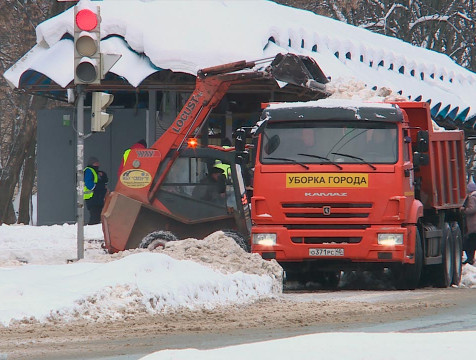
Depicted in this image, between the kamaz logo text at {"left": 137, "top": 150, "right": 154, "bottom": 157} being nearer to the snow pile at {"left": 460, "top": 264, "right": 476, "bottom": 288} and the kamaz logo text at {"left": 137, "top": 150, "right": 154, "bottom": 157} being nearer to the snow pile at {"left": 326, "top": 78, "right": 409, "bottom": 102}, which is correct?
the snow pile at {"left": 326, "top": 78, "right": 409, "bottom": 102}

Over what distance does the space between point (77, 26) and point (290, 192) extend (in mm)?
3474

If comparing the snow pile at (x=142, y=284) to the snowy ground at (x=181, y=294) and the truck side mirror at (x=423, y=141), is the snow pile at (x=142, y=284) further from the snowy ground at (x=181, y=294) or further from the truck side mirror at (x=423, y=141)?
the truck side mirror at (x=423, y=141)

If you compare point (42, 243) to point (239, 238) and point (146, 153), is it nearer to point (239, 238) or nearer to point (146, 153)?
point (146, 153)

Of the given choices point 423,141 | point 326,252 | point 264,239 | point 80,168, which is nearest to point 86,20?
point 80,168

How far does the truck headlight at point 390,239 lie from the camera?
15.8 meters

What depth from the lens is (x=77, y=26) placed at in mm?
16078

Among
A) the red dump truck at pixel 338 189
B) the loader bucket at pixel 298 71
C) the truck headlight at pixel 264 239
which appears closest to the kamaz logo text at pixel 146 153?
the loader bucket at pixel 298 71

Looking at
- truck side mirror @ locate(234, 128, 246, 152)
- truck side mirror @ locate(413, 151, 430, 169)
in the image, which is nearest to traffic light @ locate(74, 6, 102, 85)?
truck side mirror @ locate(234, 128, 246, 152)

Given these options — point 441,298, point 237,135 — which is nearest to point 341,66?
point 237,135

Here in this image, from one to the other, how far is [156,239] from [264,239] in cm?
294

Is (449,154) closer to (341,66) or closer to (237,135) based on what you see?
(237,135)

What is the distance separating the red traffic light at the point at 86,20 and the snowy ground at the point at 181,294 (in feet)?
9.78

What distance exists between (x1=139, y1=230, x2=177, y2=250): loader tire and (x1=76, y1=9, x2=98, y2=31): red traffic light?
3.75 metres

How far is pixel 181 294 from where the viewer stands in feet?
40.4
